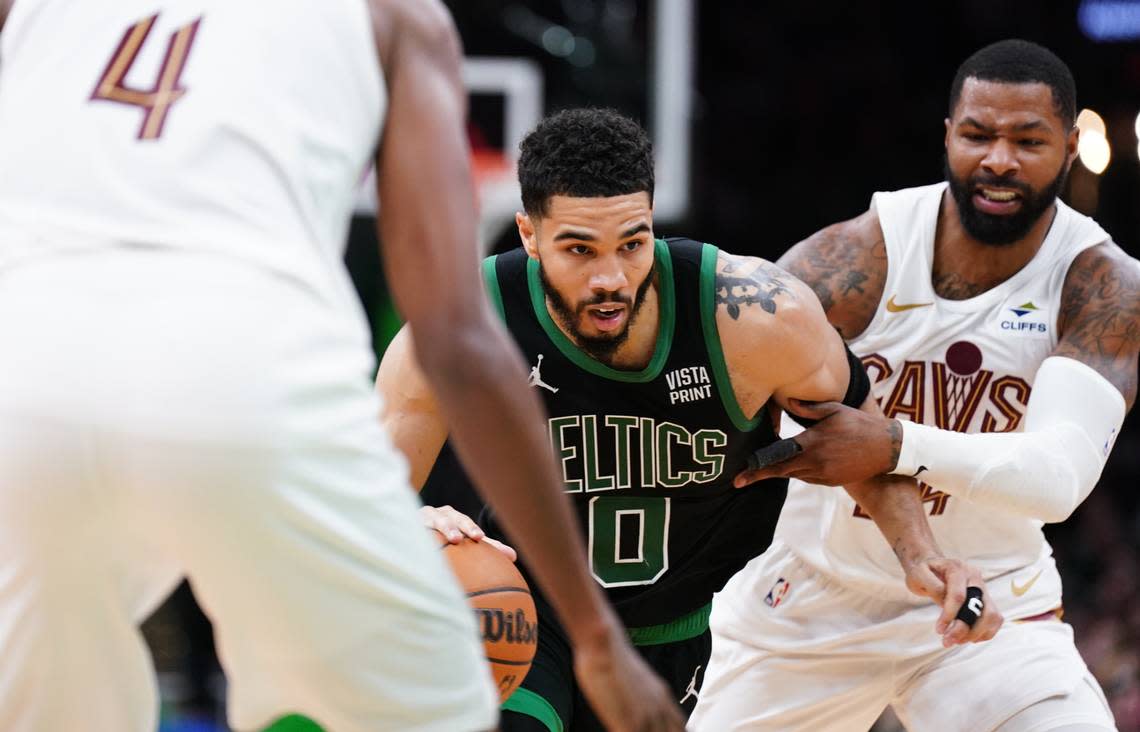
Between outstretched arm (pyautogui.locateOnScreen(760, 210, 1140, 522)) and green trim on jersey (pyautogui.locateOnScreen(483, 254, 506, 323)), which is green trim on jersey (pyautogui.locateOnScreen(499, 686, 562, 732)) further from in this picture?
green trim on jersey (pyautogui.locateOnScreen(483, 254, 506, 323))

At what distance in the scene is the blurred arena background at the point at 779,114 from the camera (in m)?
9.59

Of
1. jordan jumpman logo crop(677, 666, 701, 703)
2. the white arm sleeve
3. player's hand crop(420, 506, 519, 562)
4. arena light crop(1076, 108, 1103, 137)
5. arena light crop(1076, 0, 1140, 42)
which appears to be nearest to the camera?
player's hand crop(420, 506, 519, 562)

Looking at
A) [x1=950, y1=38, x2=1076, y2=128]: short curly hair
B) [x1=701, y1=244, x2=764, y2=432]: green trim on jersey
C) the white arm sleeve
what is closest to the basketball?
[x1=701, y1=244, x2=764, y2=432]: green trim on jersey

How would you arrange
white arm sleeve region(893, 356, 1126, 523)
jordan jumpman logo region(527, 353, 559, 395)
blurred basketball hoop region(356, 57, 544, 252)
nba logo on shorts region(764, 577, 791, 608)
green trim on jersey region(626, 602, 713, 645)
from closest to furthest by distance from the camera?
1. jordan jumpman logo region(527, 353, 559, 395)
2. white arm sleeve region(893, 356, 1126, 523)
3. green trim on jersey region(626, 602, 713, 645)
4. nba logo on shorts region(764, 577, 791, 608)
5. blurred basketball hoop region(356, 57, 544, 252)

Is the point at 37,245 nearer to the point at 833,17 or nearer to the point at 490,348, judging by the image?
the point at 490,348

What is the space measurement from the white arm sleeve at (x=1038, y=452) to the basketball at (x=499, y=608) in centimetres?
102

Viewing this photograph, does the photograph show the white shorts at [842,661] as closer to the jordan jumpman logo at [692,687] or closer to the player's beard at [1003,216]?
the jordan jumpman logo at [692,687]

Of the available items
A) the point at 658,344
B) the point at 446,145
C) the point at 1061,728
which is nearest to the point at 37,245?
the point at 446,145

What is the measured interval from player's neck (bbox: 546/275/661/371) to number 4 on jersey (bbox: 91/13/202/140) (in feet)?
5.96

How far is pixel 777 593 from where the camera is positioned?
4.50 metres

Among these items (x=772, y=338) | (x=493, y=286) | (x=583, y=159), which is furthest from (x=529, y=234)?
(x=772, y=338)

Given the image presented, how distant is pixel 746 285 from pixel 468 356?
1.86m

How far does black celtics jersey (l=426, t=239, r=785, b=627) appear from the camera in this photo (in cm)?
384

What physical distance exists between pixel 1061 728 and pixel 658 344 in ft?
4.34
